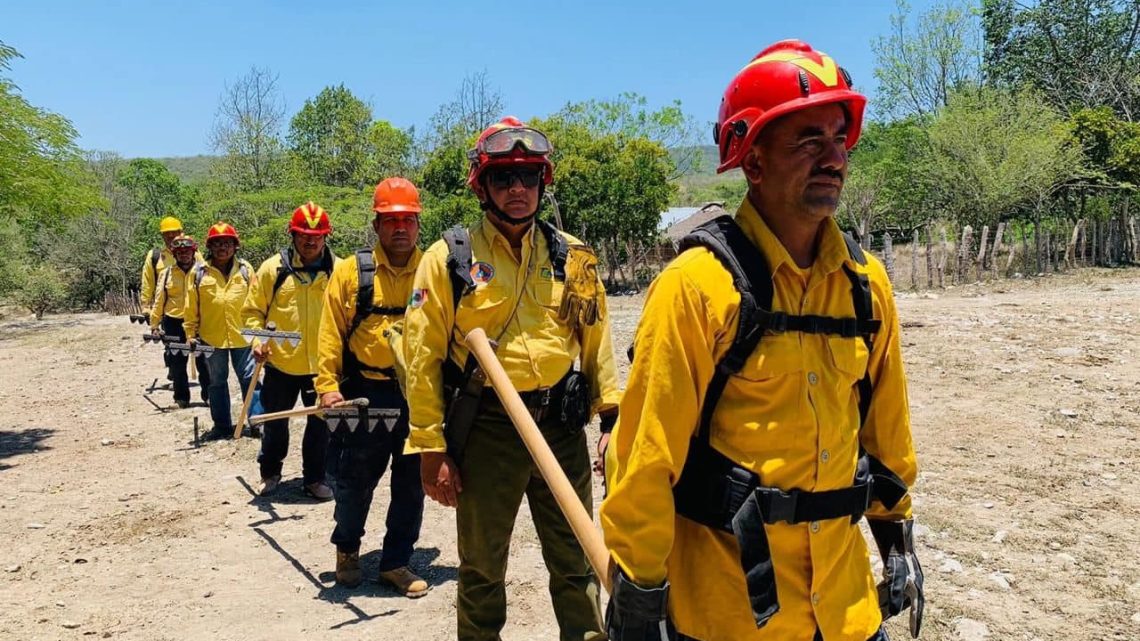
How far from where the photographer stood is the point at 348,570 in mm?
4922

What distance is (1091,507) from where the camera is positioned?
532 centimetres

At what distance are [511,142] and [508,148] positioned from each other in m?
0.03

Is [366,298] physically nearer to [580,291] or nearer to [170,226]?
[580,291]

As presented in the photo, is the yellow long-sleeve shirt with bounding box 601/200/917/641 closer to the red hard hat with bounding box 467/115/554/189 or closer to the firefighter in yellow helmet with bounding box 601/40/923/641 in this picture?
the firefighter in yellow helmet with bounding box 601/40/923/641

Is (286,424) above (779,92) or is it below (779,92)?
below

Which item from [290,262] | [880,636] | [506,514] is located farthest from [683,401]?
[290,262]

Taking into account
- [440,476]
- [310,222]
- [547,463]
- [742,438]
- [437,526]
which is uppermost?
[310,222]

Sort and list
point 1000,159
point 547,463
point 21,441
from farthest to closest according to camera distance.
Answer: point 1000,159, point 21,441, point 547,463

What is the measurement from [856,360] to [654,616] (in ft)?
2.58

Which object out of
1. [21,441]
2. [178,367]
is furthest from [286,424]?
[21,441]

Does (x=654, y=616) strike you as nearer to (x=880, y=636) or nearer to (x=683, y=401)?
(x=683, y=401)

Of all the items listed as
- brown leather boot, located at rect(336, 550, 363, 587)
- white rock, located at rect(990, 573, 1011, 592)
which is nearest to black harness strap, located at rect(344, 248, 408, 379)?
brown leather boot, located at rect(336, 550, 363, 587)

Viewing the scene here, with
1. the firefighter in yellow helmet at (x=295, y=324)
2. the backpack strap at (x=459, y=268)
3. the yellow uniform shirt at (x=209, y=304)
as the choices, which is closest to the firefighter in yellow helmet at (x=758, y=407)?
the backpack strap at (x=459, y=268)

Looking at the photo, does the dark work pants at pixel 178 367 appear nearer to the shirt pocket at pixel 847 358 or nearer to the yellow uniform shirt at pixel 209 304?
the yellow uniform shirt at pixel 209 304
